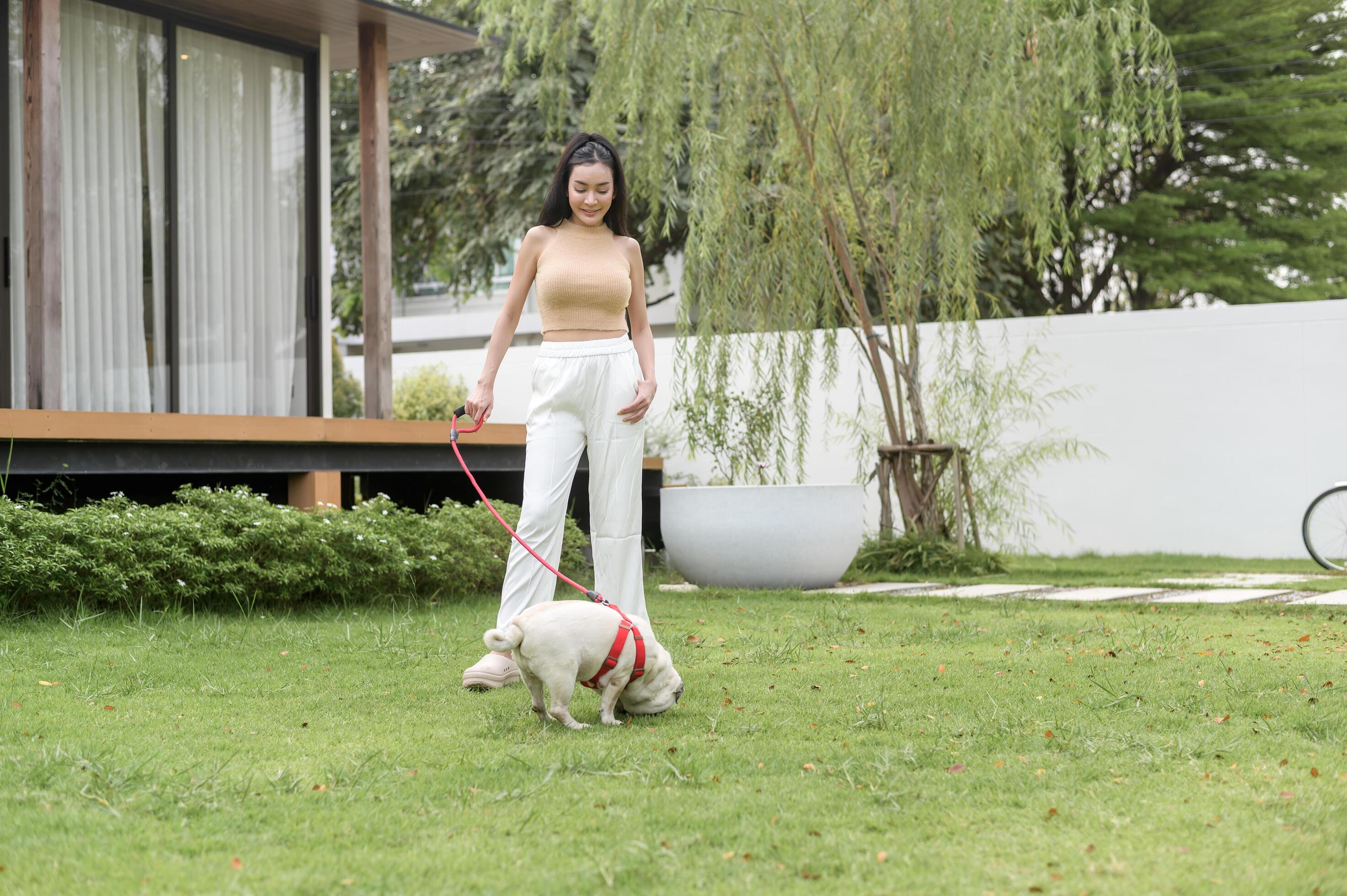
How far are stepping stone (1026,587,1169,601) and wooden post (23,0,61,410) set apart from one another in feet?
15.5

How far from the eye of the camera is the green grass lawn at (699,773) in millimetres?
1972

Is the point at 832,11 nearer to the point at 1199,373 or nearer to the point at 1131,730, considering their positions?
the point at 1199,373

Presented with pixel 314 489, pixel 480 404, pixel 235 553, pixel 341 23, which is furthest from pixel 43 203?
pixel 480 404

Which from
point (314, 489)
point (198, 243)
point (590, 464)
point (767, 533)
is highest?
point (198, 243)

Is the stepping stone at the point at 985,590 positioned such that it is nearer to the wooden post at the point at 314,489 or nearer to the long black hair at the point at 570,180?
the wooden post at the point at 314,489

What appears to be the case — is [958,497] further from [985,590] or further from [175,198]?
[175,198]

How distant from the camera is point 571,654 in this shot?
2.93 m

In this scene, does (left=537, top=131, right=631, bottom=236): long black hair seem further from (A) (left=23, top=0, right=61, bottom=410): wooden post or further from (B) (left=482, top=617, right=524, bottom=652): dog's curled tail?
(A) (left=23, top=0, right=61, bottom=410): wooden post

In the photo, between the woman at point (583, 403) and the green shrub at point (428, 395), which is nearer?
the woman at point (583, 403)

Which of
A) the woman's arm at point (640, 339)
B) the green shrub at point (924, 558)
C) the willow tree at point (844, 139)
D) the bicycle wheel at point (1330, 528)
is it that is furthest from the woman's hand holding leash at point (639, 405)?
the bicycle wheel at point (1330, 528)

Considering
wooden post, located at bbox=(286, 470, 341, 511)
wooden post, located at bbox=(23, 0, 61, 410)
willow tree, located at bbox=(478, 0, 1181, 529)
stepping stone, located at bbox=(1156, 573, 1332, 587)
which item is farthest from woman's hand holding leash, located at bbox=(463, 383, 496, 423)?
stepping stone, located at bbox=(1156, 573, 1332, 587)

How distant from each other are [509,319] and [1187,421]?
6712 millimetres

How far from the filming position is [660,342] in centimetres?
1091

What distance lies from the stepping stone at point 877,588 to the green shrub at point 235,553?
1725mm
